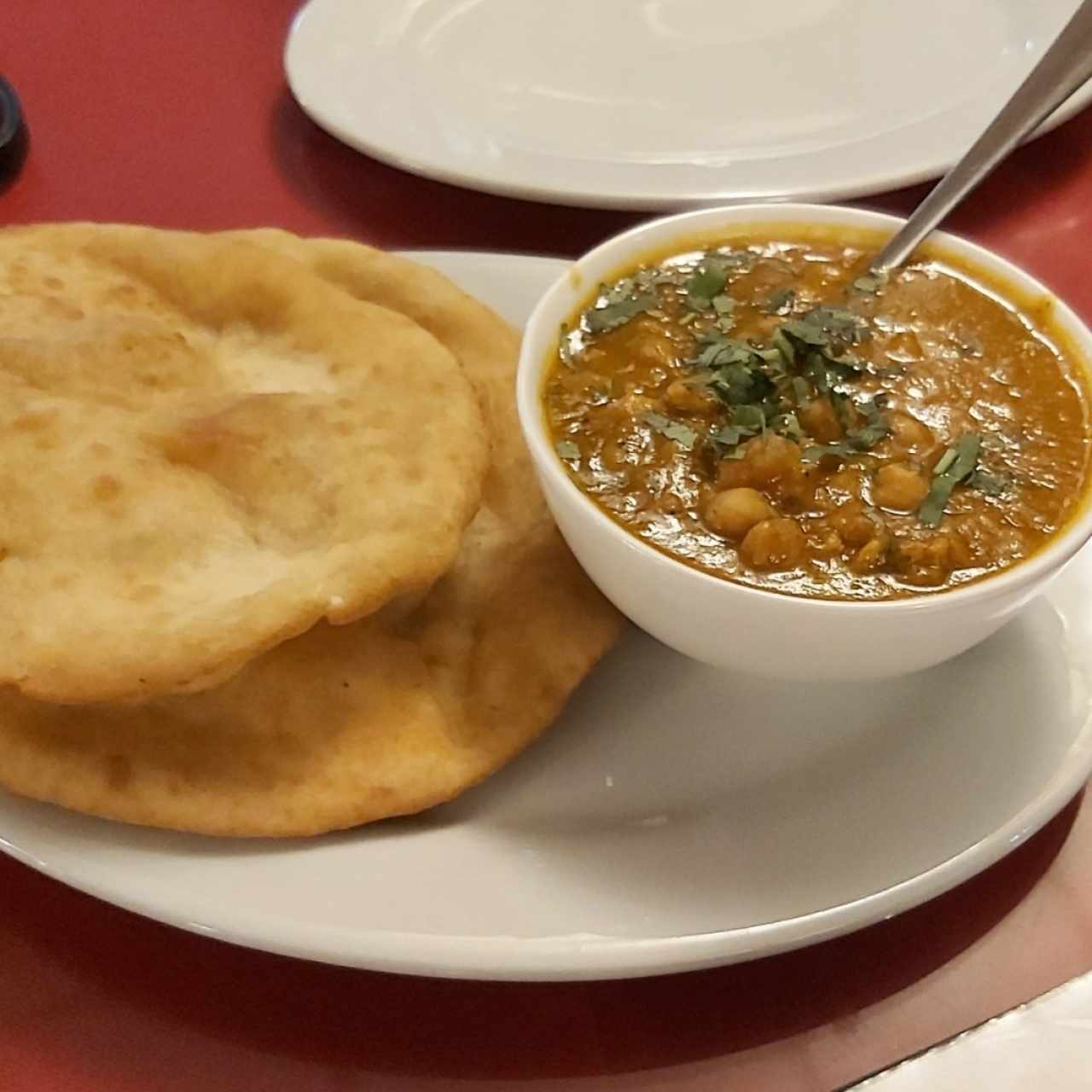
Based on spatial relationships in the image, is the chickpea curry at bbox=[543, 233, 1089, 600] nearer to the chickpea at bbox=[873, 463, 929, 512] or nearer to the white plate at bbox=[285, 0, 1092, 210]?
the chickpea at bbox=[873, 463, 929, 512]

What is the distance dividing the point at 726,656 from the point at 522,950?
0.38 meters

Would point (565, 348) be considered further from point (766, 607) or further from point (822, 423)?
point (766, 607)

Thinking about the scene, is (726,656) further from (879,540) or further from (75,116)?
(75,116)

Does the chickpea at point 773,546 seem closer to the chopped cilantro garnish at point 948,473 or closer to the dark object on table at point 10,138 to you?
the chopped cilantro garnish at point 948,473

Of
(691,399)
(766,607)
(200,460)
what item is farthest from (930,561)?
(200,460)

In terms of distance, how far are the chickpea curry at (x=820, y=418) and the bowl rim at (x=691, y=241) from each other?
2 centimetres

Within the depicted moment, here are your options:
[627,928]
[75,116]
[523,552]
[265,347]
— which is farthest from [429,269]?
[75,116]

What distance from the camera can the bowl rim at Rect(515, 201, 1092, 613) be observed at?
1.19 m

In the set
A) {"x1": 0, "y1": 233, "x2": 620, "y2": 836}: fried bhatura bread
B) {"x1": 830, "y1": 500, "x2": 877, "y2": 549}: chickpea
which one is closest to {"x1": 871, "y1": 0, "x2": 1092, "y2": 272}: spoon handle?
{"x1": 830, "y1": 500, "x2": 877, "y2": 549}: chickpea

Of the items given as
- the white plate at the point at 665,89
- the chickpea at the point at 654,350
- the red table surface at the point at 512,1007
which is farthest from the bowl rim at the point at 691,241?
the white plate at the point at 665,89

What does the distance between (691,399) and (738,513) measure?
19cm

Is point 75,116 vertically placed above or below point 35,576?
below

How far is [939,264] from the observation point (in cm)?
161

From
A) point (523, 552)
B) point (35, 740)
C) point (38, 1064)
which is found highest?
point (523, 552)
